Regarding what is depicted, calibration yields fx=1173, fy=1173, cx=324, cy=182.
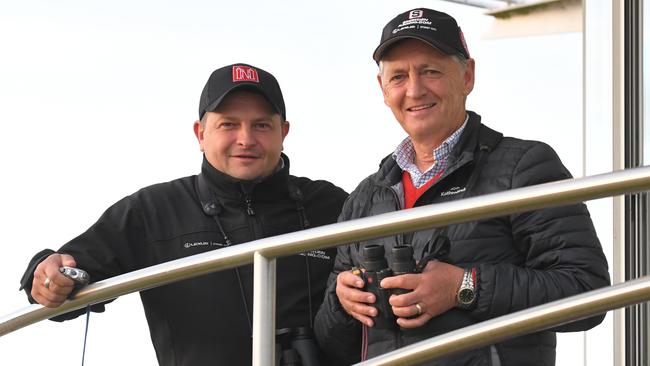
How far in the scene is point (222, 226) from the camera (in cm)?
324

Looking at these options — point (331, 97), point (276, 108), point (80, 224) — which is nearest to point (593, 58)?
point (276, 108)

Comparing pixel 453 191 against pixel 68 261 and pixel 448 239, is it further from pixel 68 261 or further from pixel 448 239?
pixel 68 261

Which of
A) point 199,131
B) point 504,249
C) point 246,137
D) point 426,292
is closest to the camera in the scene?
point 426,292

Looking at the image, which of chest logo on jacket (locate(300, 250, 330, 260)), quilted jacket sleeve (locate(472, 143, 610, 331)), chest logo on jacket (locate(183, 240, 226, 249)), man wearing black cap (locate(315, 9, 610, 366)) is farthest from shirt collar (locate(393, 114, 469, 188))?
chest logo on jacket (locate(183, 240, 226, 249))

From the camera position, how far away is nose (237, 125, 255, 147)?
3.21 metres

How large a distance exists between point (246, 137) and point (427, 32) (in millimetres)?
714

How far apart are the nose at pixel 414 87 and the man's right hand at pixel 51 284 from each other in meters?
0.89

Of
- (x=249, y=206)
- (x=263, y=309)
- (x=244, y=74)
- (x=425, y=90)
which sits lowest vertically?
(x=263, y=309)

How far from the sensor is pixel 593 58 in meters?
4.84

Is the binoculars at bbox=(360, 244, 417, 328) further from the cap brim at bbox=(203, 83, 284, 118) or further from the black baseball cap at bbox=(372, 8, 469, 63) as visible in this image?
the cap brim at bbox=(203, 83, 284, 118)

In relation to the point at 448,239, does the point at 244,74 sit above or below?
above

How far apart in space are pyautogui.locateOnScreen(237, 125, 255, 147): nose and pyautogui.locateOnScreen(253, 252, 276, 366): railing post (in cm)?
97

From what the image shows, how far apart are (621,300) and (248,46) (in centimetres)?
748

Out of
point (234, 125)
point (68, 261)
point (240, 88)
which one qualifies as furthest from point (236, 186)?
point (68, 261)
